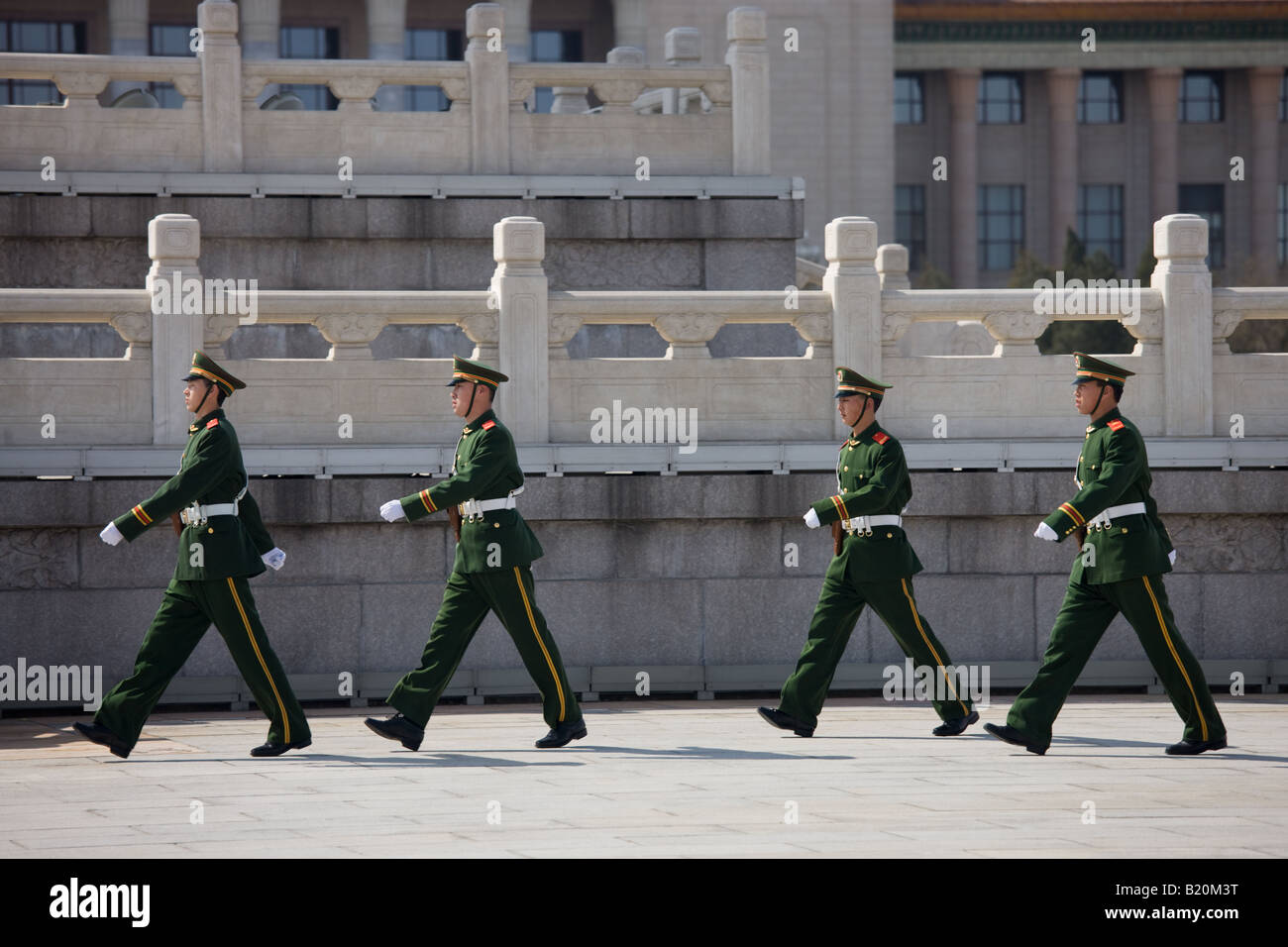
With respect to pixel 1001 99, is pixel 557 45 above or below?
below

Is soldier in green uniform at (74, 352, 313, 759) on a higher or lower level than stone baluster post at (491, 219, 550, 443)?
lower

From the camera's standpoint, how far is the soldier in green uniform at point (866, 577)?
9.62 m

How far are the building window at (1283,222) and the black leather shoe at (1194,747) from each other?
144ft

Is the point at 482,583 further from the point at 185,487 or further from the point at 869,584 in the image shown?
the point at 869,584

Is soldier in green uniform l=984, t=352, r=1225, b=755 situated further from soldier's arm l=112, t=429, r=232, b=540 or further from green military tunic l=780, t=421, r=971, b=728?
soldier's arm l=112, t=429, r=232, b=540


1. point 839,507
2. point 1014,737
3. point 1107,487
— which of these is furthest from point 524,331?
point 1014,737

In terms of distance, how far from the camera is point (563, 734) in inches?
374

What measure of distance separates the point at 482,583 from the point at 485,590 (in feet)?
0.14

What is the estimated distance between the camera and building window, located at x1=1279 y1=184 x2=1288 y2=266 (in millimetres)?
50438

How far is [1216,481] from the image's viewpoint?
38.9 ft

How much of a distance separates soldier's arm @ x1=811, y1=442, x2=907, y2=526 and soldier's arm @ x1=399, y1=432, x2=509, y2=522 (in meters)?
1.56

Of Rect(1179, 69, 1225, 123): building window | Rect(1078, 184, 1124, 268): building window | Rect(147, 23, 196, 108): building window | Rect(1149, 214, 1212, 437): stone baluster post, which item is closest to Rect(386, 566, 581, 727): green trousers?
Rect(1149, 214, 1212, 437): stone baluster post

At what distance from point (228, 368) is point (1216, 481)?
595 centimetres
